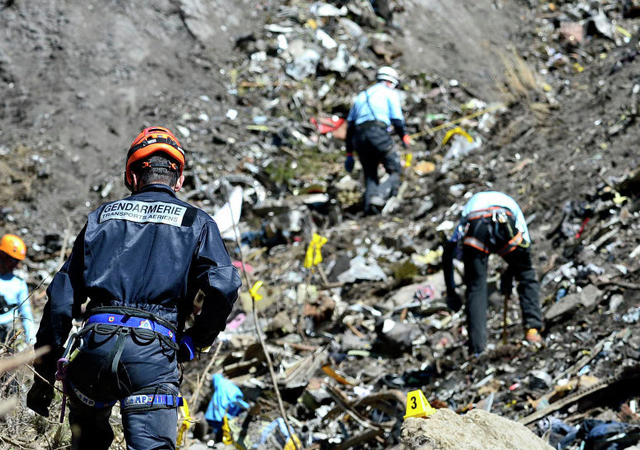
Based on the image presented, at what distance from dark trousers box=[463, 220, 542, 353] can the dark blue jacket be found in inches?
119

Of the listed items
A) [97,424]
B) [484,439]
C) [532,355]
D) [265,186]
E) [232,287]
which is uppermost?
[232,287]

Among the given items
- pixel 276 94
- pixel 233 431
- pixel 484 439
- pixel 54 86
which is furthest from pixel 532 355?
pixel 54 86

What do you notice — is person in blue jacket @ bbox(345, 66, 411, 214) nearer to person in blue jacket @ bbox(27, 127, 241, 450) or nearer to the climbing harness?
person in blue jacket @ bbox(27, 127, 241, 450)

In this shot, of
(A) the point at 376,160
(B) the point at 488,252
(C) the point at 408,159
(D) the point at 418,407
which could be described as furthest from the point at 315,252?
(D) the point at 418,407

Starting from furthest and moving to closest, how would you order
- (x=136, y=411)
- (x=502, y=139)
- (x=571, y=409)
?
1. (x=502, y=139)
2. (x=571, y=409)
3. (x=136, y=411)

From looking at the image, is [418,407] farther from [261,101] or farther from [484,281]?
[261,101]

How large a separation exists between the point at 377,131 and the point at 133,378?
6233 mm

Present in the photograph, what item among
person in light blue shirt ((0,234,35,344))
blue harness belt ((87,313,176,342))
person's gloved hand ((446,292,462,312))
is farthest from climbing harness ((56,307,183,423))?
person's gloved hand ((446,292,462,312))

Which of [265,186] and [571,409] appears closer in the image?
[571,409]

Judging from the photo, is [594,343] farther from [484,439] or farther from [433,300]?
[484,439]

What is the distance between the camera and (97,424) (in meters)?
2.70

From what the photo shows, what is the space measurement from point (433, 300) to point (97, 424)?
4.35m

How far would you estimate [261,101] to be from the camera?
11.5 metres

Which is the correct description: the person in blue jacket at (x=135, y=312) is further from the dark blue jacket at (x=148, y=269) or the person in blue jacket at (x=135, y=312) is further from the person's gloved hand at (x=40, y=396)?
the person's gloved hand at (x=40, y=396)
